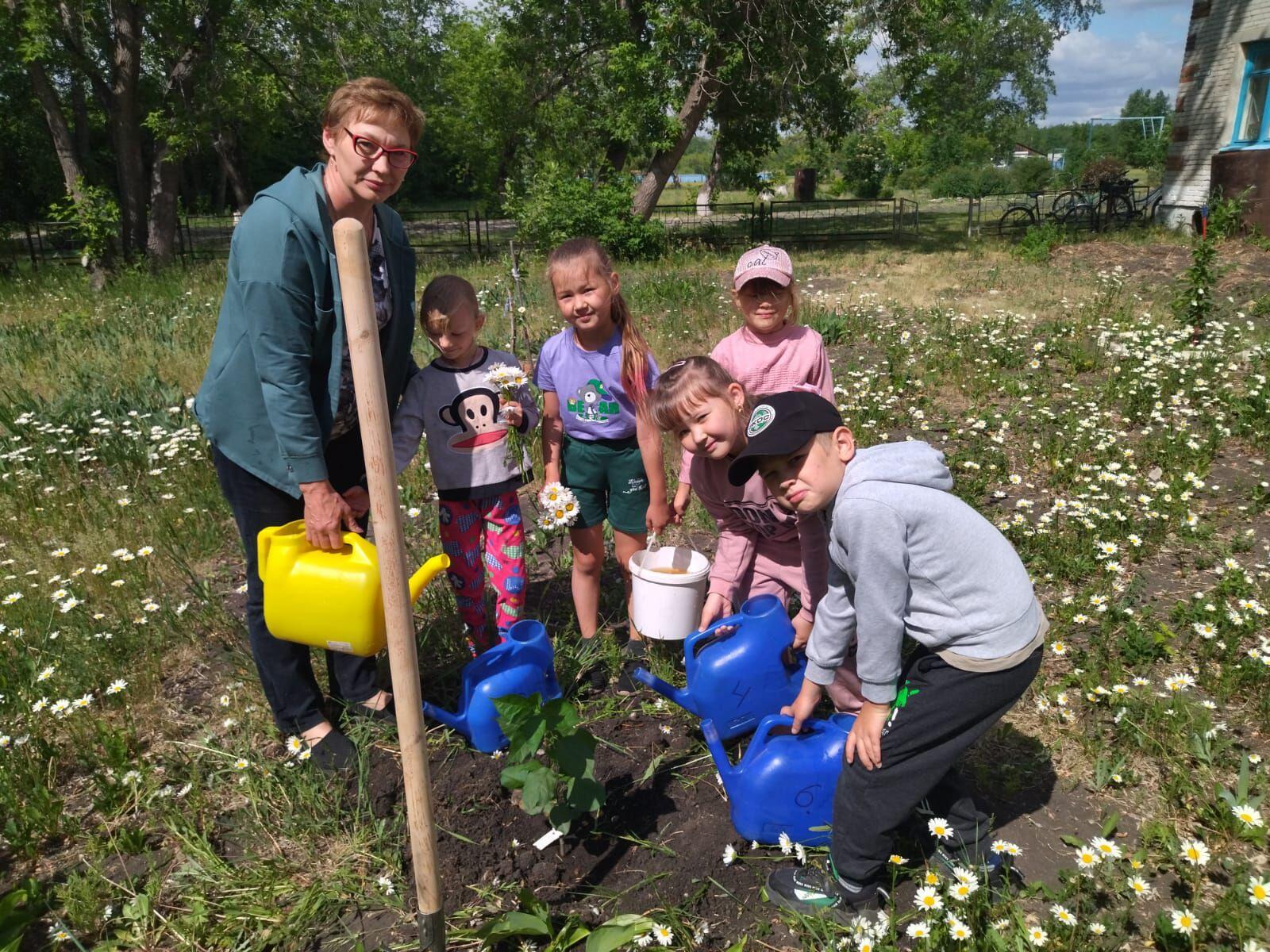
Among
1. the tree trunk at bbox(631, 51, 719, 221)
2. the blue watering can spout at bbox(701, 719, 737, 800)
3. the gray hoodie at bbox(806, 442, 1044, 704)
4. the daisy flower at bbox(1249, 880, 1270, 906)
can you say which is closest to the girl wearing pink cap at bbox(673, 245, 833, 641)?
the blue watering can spout at bbox(701, 719, 737, 800)

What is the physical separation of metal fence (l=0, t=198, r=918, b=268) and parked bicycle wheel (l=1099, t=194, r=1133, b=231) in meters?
3.69

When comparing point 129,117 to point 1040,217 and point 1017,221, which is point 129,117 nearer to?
point 1017,221

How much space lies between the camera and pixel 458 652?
3029 millimetres

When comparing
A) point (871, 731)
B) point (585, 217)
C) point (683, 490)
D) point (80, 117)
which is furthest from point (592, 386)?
point (80, 117)

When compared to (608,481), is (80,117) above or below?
above

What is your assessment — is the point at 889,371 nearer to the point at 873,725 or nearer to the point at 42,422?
the point at 873,725

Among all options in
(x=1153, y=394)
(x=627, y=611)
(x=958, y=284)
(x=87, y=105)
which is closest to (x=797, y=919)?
(x=627, y=611)

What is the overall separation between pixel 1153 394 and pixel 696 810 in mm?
4201

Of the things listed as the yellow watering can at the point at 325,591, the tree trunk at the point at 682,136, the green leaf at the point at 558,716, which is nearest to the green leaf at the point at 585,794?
the green leaf at the point at 558,716

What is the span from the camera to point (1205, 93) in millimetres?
13023

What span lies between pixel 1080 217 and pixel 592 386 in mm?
18612

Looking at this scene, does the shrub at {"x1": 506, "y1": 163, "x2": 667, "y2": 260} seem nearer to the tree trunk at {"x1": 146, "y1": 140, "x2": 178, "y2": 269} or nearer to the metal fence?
the metal fence

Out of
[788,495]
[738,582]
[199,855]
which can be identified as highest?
[788,495]

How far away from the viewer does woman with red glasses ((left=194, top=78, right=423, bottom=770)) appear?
2.01 meters
